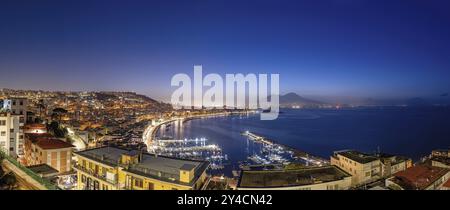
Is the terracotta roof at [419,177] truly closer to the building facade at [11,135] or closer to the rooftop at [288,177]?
the rooftop at [288,177]

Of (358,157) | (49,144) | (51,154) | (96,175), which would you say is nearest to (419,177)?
(358,157)

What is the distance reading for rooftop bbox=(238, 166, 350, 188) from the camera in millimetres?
5402

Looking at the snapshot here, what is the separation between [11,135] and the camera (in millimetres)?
7688

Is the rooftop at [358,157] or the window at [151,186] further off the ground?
the window at [151,186]

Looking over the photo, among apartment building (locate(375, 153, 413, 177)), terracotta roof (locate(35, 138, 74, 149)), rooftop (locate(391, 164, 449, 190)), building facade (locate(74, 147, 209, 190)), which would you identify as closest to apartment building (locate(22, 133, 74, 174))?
terracotta roof (locate(35, 138, 74, 149))

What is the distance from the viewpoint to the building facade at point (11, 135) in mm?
7523

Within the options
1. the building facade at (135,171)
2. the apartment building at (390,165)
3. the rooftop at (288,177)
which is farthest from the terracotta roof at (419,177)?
the building facade at (135,171)

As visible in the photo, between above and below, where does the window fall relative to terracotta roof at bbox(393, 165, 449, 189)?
above

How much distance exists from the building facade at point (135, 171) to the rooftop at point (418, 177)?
13.2 feet

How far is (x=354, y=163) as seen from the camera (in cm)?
748

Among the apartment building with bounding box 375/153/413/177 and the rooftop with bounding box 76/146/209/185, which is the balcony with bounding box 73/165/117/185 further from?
the apartment building with bounding box 375/153/413/177

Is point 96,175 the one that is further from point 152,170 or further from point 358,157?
point 358,157

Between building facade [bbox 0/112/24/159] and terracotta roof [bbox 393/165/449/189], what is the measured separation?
29.6 feet

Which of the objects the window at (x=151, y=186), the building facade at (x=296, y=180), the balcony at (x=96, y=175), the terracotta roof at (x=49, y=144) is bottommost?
the building facade at (x=296, y=180)
